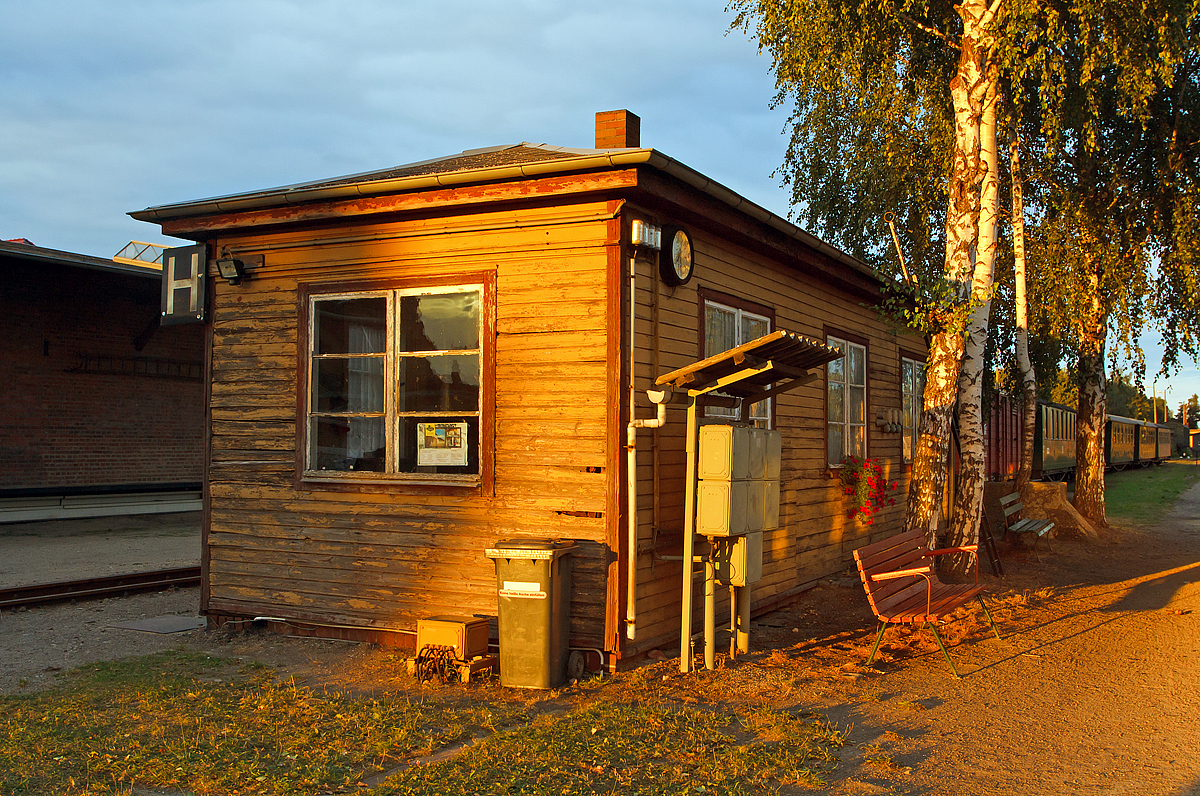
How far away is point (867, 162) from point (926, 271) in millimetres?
2662

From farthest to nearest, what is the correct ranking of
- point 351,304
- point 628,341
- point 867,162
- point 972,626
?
point 867,162
point 972,626
point 351,304
point 628,341

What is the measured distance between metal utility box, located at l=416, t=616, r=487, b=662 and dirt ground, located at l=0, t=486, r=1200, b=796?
0.37m

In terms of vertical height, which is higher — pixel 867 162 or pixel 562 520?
pixel 867 162

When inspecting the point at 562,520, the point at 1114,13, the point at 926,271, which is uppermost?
the point at 1114,13

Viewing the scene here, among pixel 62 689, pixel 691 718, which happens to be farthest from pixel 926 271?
pixel 62 689

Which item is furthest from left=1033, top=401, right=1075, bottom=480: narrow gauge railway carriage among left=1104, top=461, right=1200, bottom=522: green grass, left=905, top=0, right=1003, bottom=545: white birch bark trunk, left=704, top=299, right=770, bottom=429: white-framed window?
left=704, top=299, right=770, bottom=429: white-framed window

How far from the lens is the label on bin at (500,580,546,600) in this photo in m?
6.38

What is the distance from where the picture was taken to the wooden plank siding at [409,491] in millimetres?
6934

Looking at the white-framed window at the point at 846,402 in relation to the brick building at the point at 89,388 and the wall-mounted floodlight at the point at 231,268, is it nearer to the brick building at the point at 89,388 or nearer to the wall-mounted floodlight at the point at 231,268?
the wall-mounted floodlight at the point at 231,268

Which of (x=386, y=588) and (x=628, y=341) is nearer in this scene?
(x=628, y=341)

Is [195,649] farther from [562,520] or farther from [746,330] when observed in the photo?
[746,330]

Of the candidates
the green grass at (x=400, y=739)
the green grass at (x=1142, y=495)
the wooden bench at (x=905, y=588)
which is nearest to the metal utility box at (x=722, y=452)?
the wooden bench at (x=905, y=588)

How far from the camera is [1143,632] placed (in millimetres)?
8281

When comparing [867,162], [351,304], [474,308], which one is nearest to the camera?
[474,308]
